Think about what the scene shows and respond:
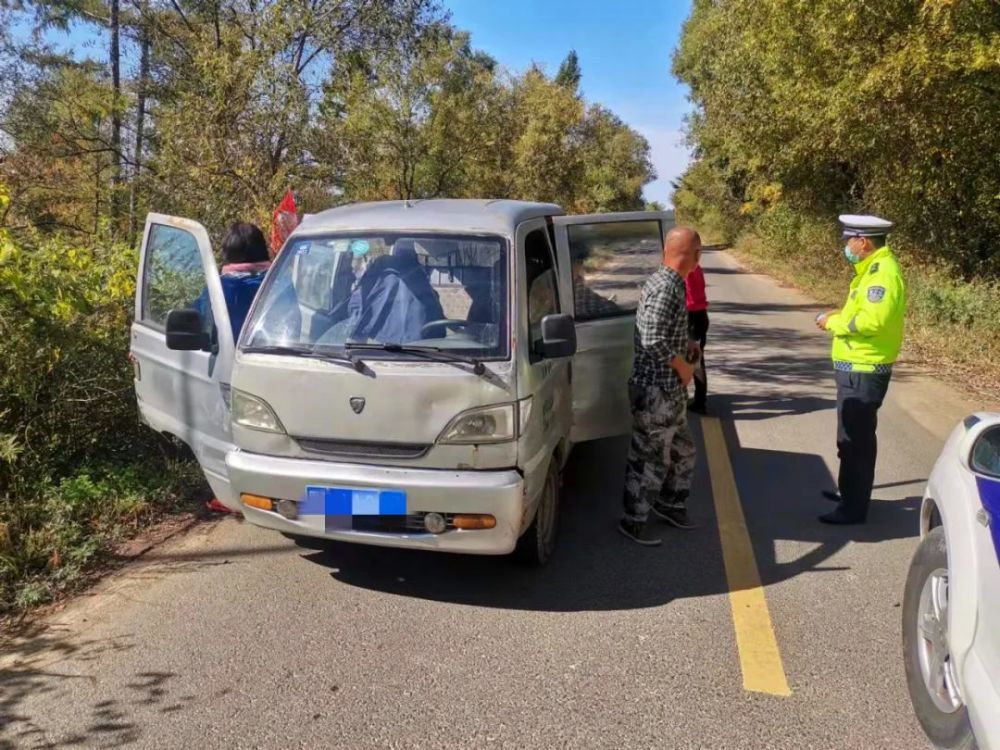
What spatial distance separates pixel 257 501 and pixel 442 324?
49.6 inches

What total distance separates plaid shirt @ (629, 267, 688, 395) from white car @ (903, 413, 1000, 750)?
1524 mm

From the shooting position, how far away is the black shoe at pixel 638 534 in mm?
4688

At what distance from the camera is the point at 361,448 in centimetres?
375

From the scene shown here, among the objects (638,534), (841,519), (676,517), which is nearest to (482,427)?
(638,534)

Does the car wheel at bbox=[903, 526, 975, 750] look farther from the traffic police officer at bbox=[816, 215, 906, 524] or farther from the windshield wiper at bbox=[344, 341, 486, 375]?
the windshield wiper at bbox=[344, 341, 486, 375]

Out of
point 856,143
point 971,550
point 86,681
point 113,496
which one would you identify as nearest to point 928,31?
point 856,143

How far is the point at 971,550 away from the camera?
253 centimetres

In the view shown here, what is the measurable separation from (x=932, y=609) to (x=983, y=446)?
687mm

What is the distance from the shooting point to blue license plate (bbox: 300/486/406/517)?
364cm

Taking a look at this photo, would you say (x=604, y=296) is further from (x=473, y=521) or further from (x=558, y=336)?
(x=473, y=521)

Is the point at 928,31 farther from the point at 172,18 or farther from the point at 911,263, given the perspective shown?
the point at 172,18

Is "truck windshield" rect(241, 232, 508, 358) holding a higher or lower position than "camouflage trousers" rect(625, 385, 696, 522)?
higher

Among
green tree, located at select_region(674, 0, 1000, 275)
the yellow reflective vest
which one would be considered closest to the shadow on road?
the yellow reflective vest

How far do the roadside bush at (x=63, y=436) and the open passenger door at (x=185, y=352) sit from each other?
0.42 metres
